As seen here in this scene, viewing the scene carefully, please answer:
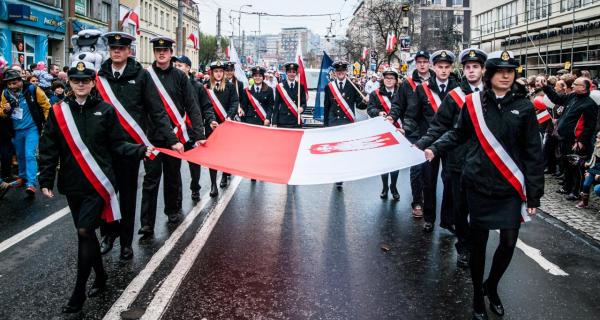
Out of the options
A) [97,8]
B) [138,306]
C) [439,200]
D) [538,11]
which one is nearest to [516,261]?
[439,200]

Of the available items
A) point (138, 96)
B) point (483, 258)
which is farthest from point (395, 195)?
point (483, 258)

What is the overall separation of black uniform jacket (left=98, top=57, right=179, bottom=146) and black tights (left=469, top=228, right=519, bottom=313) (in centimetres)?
331

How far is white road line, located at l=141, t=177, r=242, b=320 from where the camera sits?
4391 mm

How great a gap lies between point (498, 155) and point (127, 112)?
12.3ft

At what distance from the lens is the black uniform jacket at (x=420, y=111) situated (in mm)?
7004

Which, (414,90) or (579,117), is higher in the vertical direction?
(414,90)

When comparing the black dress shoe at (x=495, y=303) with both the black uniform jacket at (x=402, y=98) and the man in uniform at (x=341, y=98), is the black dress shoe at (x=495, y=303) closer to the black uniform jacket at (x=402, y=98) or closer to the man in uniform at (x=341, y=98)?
the black uniform jacket at (x=402, y=98)

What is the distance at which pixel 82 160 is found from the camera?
14.9 feet

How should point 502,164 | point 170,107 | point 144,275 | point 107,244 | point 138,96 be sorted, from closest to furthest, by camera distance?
point 502,164 < point 144,275 < point 107,244 < point 138,96 < point 170,107

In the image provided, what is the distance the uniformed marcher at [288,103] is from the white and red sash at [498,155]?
20.8ft

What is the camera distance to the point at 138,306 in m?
4.45

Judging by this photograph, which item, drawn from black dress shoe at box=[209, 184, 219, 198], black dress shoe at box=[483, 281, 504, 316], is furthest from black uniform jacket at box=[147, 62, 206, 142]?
black dress shoe at box=[483, 281, 504, 316]

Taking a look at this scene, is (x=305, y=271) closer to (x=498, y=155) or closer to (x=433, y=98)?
(x=498, y=155)

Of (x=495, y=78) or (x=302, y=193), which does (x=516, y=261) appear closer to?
(x=495, y=78)
